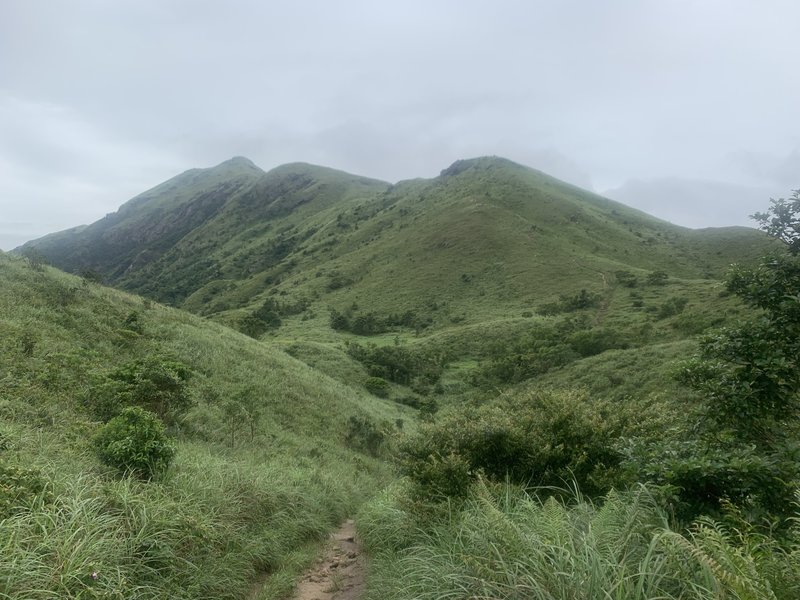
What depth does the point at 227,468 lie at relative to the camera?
26.4ft

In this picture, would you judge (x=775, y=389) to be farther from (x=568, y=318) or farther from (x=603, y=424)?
(x=568, y=318)

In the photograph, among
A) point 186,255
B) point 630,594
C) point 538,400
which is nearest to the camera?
point 630,594

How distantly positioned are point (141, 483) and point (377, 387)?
104 feet

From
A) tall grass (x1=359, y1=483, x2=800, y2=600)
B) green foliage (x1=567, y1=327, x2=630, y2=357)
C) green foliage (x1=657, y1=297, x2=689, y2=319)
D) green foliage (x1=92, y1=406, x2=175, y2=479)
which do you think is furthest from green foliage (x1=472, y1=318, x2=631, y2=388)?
tall grass (x1=359, y1=483, x2=800, y2=600)

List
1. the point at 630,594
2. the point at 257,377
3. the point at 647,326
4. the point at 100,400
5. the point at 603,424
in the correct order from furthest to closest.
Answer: the point at 647,326 → the point at 257,377 → the point at 100,400 → the point at 603,424 → the point at 630,594

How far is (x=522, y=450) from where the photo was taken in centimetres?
651

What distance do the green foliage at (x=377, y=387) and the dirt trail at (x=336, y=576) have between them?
95.3 feet

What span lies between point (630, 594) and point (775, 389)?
3.62 meters

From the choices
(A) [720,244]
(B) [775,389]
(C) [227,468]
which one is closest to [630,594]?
(B) [775,389]

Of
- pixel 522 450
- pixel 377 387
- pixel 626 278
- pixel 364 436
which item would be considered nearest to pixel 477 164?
pixel 626 278

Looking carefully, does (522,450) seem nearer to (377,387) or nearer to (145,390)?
(145,390)

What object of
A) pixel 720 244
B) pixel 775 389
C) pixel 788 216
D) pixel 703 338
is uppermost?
pixel 720 244

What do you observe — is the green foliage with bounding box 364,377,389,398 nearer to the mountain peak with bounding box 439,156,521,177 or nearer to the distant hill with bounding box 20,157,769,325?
the distant hill with bounding box 20,157,769,325

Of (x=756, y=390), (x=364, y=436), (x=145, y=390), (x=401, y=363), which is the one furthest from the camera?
(x=401, y=363)
